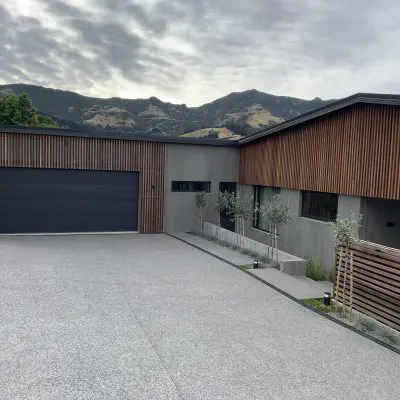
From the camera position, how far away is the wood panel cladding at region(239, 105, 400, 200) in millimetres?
10172

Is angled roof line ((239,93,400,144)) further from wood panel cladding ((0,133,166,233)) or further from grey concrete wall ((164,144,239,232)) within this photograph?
wood panel cladding ((0,133,166,233))

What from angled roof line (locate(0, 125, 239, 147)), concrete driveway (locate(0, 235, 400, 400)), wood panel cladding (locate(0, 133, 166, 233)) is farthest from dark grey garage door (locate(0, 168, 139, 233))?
concrete driveway (locate(0, 235, 400, 400))

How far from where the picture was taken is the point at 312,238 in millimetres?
13445

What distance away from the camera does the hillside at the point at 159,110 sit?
2894 inches

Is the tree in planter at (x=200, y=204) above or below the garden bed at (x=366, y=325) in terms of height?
above

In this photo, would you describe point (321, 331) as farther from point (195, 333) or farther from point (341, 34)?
point (341, 34)

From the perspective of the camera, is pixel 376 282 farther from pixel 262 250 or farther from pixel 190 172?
pixel 190 172

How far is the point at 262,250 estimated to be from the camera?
1380cm

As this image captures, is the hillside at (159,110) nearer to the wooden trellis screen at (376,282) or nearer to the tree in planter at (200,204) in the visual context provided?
the tree in planter at (200,204)

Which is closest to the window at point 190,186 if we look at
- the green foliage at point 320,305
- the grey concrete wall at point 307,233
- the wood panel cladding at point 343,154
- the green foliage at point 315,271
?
the wood panel cladding at point 343,154

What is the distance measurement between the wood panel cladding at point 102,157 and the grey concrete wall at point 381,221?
10.0 meters

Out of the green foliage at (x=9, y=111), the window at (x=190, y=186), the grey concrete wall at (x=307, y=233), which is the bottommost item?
the grey concrete wall at (x=307, y=233)

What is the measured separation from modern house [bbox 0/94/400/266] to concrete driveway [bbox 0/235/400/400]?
4.49 metres

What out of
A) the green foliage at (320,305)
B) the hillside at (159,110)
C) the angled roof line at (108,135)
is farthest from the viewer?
the hillside at (159,110)
